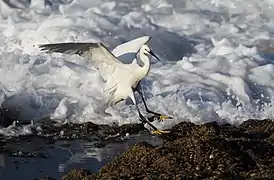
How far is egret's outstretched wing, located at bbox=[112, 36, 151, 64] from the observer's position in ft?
23.2

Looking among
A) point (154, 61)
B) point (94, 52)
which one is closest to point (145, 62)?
point (94, 52)

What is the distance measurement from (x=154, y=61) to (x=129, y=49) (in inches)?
106

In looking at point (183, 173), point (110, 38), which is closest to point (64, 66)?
point (110, 38)

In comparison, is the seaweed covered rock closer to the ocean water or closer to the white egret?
the white egret

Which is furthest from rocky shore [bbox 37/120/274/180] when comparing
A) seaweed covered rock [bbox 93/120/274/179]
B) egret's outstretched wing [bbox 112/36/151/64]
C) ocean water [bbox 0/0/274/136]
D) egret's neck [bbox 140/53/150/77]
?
ocean water [bbox 0/0/274/136]

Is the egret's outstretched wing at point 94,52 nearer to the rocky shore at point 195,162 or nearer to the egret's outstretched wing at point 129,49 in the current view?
the egret's outstretched wing at point 129,49

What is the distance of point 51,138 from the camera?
6.86 m

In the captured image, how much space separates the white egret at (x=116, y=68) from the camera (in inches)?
267

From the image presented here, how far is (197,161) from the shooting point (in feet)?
15.5

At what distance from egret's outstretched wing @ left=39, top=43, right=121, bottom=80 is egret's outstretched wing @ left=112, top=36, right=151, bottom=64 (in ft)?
0.68

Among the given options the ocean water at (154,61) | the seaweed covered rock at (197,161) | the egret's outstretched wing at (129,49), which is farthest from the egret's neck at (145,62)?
the seaweed covered rock at (197,161)

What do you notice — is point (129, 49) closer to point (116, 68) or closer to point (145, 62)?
point (116, 68)

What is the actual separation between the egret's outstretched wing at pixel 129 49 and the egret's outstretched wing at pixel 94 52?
0.21 m

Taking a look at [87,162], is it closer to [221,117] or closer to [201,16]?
[221,117]
